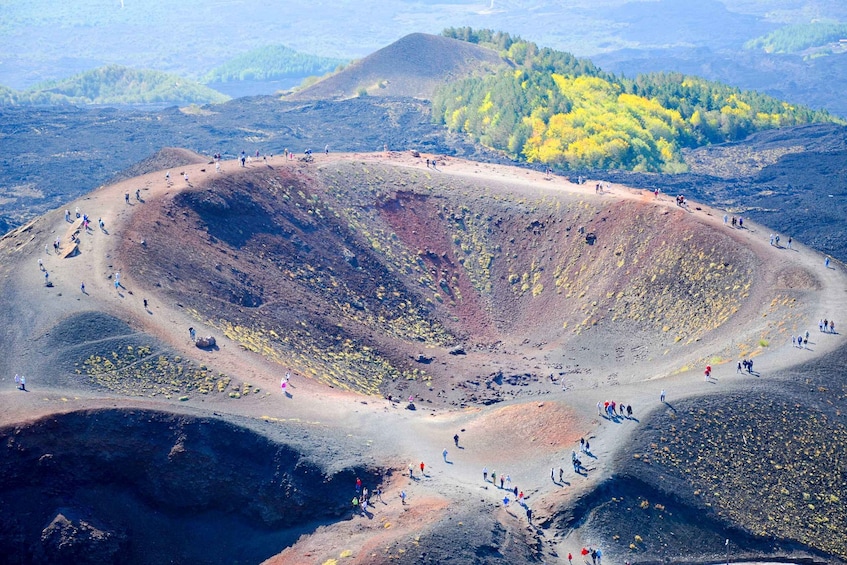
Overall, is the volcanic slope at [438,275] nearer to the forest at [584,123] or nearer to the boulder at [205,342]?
the boulder at [205,342]

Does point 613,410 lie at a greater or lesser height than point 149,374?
lesser

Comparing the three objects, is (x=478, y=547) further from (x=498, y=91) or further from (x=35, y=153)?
(x=35, y=153)

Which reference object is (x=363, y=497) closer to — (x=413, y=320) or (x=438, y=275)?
(x=413, y=320)

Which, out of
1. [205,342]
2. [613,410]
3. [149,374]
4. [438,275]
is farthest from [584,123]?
[149,374]

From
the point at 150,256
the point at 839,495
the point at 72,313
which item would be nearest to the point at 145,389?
the point at 72,313

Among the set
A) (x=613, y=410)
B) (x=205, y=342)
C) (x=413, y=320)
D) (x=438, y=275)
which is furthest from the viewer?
(x=438, y=275)

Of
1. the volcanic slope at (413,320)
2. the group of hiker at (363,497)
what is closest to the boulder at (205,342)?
the volcanic slope at (413,320)

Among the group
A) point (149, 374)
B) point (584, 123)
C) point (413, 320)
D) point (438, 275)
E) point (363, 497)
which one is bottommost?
point (413, 320)

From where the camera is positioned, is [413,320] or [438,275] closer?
[413,320]

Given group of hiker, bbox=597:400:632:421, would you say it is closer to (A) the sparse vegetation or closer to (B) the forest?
(A) the sparse vegetation
